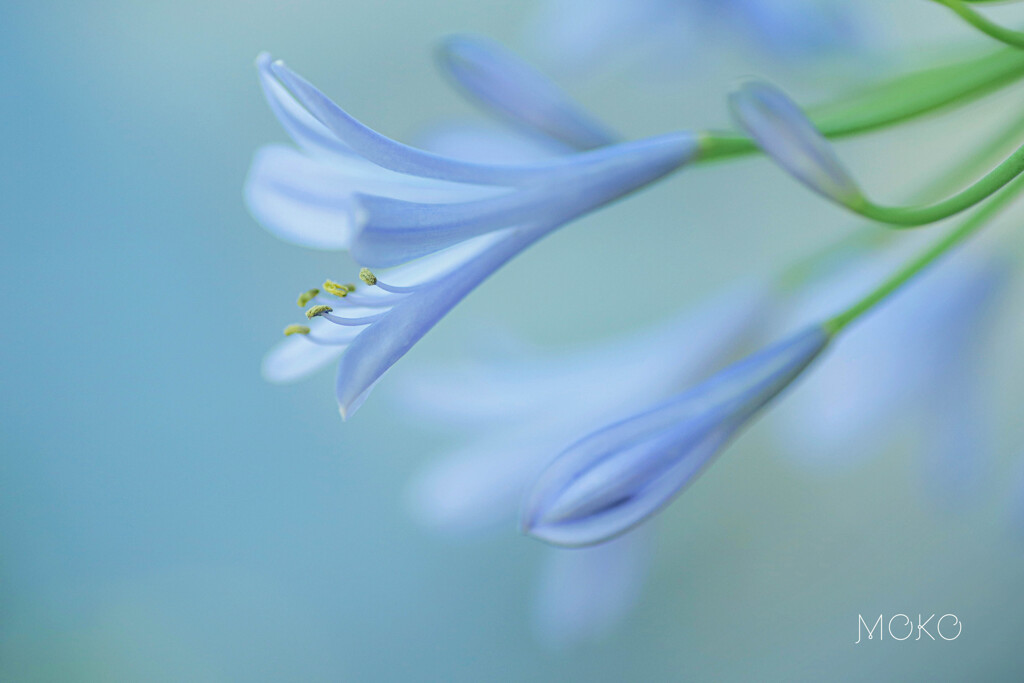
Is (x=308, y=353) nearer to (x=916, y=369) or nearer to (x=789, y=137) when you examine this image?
(x=789, y=137)

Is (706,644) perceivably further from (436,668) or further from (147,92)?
(147,92)

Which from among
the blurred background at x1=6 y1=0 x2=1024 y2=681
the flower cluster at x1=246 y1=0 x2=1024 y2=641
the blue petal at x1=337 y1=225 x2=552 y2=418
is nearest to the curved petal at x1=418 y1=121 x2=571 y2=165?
the flower cluster at x1=246 y1=0 x2=1024 y2=641

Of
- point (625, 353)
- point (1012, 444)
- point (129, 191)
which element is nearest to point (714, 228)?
point (1012, 444)

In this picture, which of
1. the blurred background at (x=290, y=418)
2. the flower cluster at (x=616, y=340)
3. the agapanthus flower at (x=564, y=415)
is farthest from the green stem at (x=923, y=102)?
the blurred background at (x=290, y=418)

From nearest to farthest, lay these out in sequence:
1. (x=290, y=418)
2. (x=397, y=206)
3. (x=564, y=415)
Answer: (x=397, y=206), (x=564, y=415), (x=290, y=418)

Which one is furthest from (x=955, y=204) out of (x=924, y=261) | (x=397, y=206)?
(x=397, y=206)
